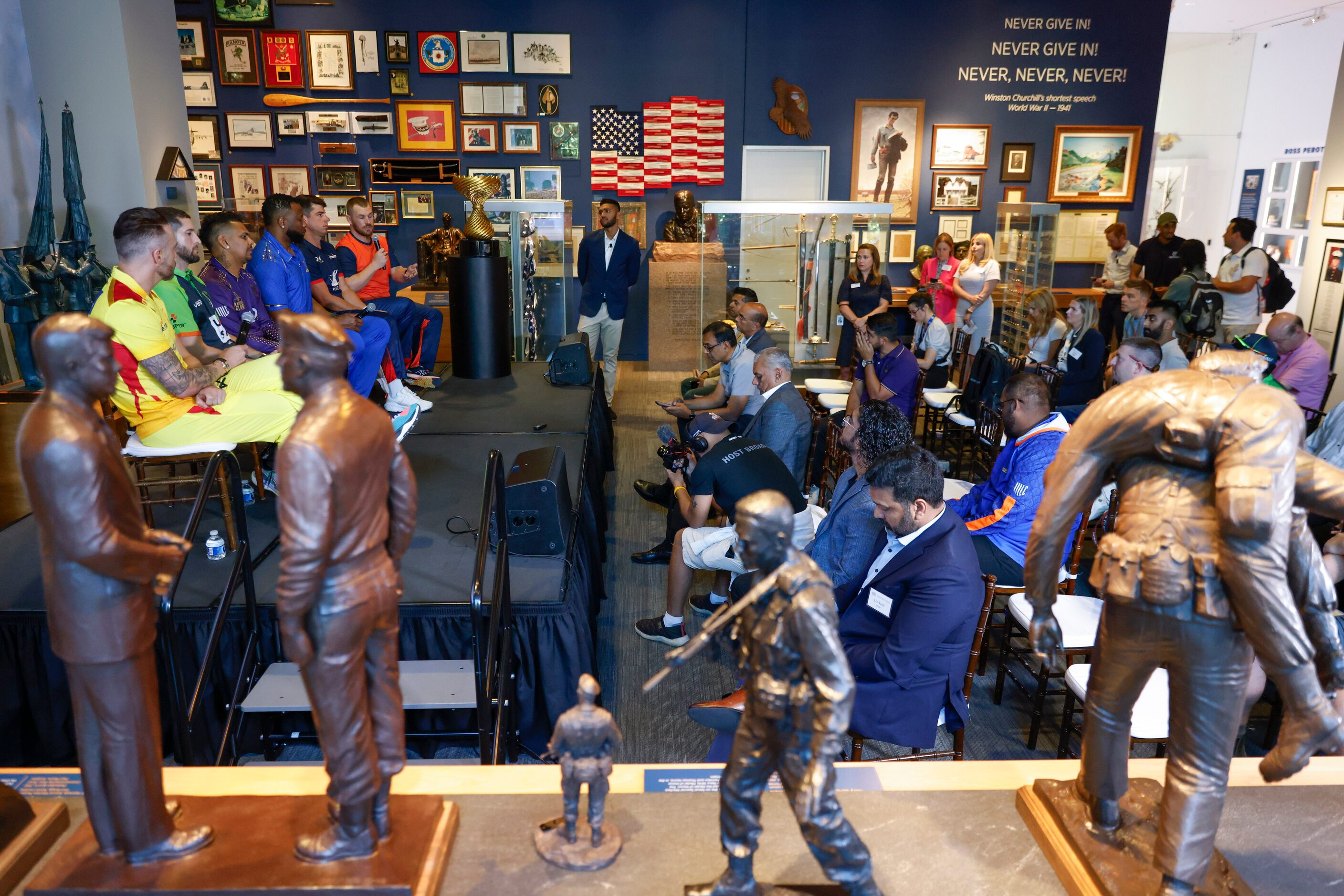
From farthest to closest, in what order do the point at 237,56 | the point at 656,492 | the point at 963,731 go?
1. the point at 237,56
2. the point at 656,492
3. the point at 963,731

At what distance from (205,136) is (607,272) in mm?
5124

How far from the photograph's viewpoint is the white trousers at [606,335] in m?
8.65

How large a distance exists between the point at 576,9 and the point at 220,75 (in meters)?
3.96

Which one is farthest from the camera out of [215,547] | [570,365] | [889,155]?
[889,155]

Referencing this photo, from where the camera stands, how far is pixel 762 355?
4.99m

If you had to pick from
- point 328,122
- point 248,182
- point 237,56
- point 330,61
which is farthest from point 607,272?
point 237,56

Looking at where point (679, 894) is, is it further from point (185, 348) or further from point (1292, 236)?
point (1292, 236)

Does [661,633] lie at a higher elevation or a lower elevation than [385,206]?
lower

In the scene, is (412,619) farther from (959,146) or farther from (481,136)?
(959,146)

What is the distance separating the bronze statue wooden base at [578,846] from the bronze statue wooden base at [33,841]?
1.02 metres

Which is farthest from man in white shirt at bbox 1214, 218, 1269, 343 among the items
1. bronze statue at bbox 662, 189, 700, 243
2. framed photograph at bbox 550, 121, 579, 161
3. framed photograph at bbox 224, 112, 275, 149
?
framed photograph at bbox 224, 112, 275, 149

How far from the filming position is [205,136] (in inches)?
391

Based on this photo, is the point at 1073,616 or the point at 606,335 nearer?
the point at 1073,616

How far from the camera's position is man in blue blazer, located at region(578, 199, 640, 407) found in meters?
8.47
